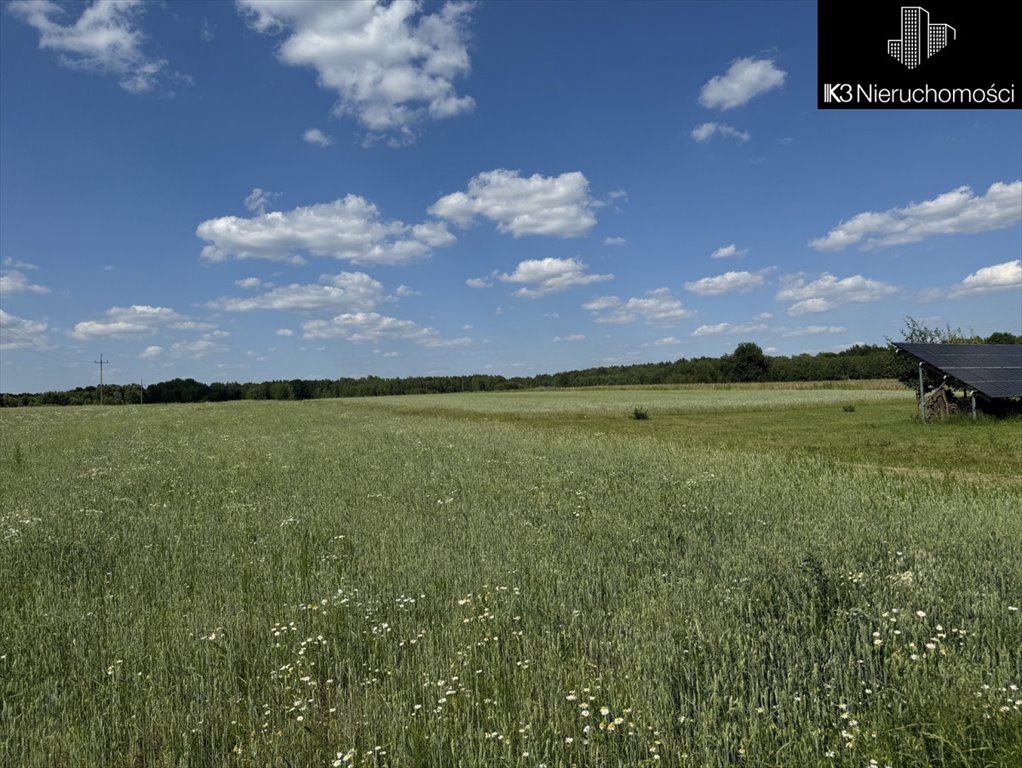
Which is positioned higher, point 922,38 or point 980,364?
point 922,38

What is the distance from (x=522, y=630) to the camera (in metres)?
5.41

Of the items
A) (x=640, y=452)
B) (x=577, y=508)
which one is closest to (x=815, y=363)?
(x=640, y=452)

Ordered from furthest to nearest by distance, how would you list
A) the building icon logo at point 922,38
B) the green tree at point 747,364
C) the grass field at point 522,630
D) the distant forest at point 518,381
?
1. the green tree at point 747,364
2. the distant forest at point 518,381
3. the building icon logo at point 922,38
4. the grass field at point 522,630

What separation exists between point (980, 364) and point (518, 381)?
155278 mm

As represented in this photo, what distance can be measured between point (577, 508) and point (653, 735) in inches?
261

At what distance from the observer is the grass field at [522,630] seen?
152 inches

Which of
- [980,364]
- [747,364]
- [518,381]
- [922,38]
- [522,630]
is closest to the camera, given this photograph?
[522,630]

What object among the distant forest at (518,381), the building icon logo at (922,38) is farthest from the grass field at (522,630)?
the distant forest at (518,381)

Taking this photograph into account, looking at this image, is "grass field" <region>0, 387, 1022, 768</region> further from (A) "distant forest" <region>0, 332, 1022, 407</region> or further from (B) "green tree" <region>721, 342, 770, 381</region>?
(B) "green tree" <region>721, 342, 770, 381</region>

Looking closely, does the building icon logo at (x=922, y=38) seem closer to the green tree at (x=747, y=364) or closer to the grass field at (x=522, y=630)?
the grass field at (x=522, y=630)

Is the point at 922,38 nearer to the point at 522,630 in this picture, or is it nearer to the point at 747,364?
the point at 522,630

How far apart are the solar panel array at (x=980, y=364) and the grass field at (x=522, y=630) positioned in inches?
874

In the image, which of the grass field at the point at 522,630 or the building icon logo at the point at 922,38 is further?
the building icon logo at the point at 922,38

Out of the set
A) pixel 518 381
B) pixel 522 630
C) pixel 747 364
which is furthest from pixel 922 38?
pixel 518 381
